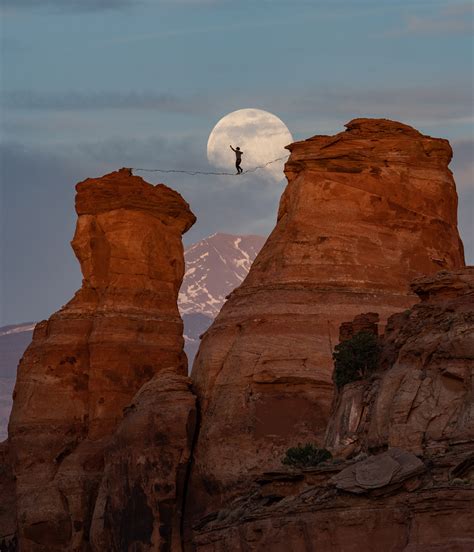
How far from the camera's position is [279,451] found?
300 ft

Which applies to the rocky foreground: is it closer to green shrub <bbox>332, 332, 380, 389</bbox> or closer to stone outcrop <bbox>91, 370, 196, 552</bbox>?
stone outcrop <bbox>91, 370, 196, 552</bbox>

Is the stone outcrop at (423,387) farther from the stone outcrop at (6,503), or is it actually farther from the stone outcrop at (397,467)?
the stone outcrop at (6,503)

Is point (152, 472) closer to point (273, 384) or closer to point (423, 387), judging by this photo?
point (273, 384)

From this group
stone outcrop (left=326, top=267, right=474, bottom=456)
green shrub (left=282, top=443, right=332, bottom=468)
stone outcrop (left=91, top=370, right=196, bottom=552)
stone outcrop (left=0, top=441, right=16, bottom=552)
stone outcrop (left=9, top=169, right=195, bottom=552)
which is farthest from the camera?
stone outcrop (left=0, top=441, right=16, bottom=552)

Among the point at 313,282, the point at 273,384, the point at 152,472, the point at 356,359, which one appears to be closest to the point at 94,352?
the point at 152,472

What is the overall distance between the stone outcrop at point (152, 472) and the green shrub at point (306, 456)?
58.4 feet

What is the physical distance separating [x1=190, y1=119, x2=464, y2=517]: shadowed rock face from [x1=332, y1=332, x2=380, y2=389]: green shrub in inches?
459

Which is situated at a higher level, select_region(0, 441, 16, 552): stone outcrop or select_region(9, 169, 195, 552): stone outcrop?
select_region(9, 169, 195, 552): stone outcrop

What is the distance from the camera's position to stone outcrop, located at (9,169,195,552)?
349ft

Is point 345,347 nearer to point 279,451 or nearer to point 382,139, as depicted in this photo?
point 279,451

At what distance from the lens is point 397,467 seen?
68625 mm

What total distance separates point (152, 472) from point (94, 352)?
636 inches

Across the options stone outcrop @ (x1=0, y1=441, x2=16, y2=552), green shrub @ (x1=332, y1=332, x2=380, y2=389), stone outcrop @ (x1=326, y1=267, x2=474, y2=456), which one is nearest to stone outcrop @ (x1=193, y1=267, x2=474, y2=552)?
stone outcrop @ (x1=326, y1=267, x2=474, y2=456)

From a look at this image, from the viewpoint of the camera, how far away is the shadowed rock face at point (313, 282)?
93312 millimetres
